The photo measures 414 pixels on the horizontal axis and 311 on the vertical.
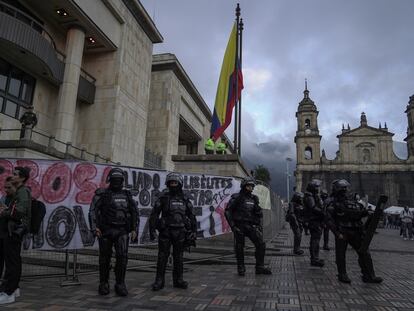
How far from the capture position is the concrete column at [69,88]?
2153 cm

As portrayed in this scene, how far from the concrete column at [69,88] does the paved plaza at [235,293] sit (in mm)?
16443

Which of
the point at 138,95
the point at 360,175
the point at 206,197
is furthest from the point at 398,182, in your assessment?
the point at 206,197

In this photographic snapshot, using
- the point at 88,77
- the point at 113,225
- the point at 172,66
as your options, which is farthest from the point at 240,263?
the point at 172,66

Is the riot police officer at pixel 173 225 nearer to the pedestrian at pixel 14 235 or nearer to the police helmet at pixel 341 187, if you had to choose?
the pedestrian at pixel 14 235

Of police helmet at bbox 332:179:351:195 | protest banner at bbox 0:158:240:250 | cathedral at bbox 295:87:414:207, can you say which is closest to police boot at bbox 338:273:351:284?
police helmet at bbox 332:179:351:195

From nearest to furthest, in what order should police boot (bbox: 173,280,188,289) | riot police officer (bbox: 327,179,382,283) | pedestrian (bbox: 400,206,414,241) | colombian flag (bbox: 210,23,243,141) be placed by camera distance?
police boot (bbox: 173,280,188,289) < riot police officer (bbox: 327,179,382,283) < colombian flag (bbox: 210,23,243,141) < pedestrian (bbox: 400,206,414,241)

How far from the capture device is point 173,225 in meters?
5.70

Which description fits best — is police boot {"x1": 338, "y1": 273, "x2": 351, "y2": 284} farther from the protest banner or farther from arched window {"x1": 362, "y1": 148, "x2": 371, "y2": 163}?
arched window {"x1": 362, "y1": 148, "x2": 371, "y2": 163}

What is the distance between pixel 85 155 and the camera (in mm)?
22859

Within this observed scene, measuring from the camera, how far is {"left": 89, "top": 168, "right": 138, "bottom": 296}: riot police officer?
5.21 m

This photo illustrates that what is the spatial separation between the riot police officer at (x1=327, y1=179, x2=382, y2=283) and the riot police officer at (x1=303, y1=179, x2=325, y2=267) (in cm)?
184

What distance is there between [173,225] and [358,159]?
87.6 meters

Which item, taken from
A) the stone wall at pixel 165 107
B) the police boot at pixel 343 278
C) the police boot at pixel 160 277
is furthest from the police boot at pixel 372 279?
the stone wall at pixel 165 107

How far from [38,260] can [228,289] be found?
416cm
